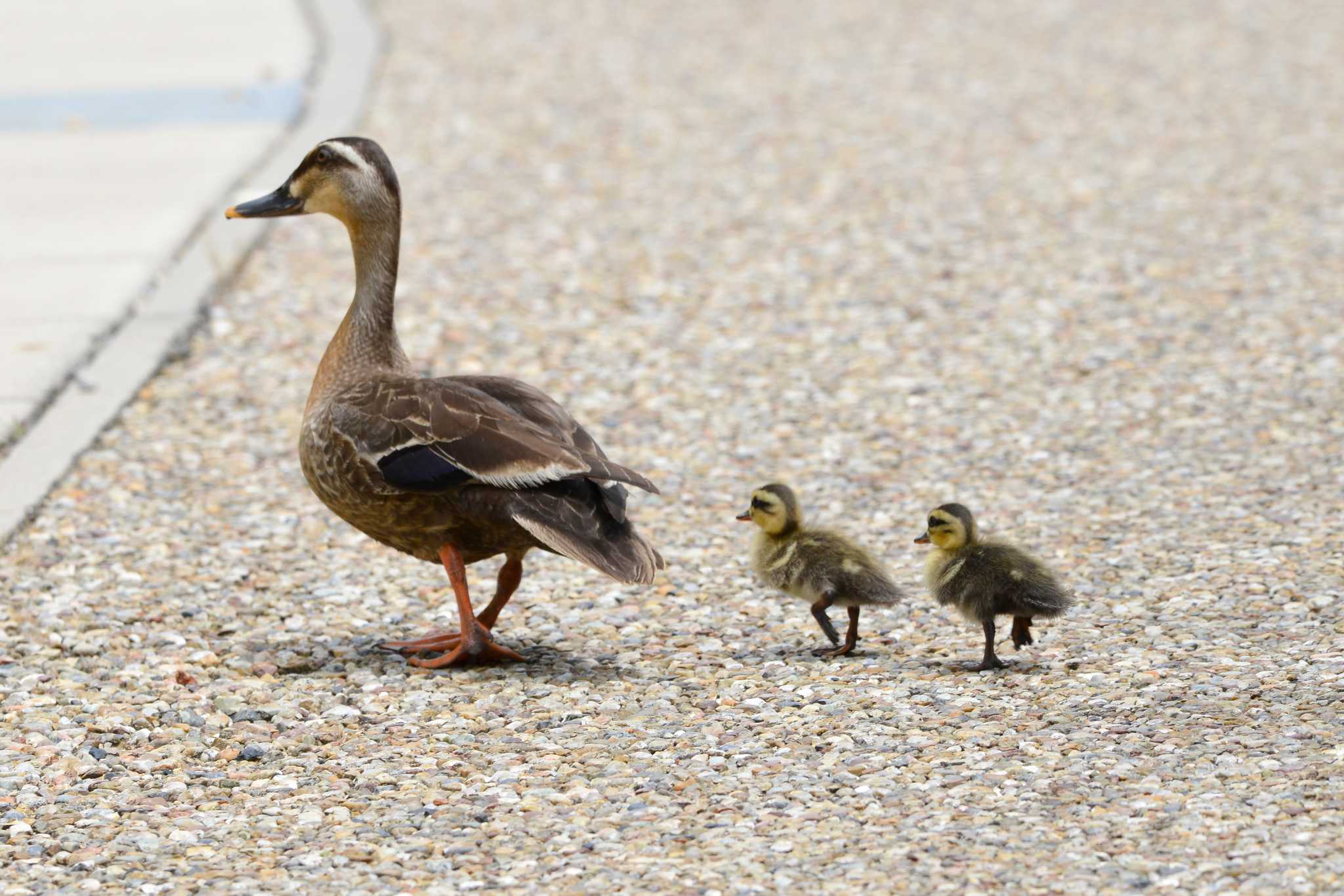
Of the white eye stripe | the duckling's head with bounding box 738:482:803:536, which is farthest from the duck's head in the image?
the duckling's head with bounding box 738:482:803:536

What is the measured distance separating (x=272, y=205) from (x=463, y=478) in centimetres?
145

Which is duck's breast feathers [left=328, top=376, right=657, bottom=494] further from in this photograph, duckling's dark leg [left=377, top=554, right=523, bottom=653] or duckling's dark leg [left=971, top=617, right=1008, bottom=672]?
duckling's dark leg [left=971, top=617, right=1008, bottom=672]

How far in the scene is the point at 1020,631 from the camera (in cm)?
541

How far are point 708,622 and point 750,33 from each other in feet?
39.4

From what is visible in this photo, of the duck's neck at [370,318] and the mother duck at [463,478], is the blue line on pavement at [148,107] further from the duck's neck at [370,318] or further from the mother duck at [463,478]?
the mother duck at [463,478]

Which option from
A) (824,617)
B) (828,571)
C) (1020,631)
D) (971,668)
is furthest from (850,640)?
(1020,631)

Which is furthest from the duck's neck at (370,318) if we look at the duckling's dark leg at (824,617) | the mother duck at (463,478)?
the duckling's dark leg at (824,617)

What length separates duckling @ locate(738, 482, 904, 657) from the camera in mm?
5480

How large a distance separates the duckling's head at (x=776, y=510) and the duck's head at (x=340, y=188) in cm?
157

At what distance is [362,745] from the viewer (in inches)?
196

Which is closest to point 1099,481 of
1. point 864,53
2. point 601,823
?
point 601,823

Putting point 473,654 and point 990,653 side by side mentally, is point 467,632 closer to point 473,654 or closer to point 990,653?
point 473,654

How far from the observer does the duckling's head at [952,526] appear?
215 inches

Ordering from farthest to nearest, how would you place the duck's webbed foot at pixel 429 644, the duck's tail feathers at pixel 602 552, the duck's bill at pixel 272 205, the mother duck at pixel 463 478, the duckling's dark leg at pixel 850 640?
the duck's bill at pixel 272 205 < the duck's webbed foot at pixel 429 644 < the duckling's dark leg at pixel 850 640 < the mother duck at pixel 463 478 < the duck's tail feathers at pixel 602 552
